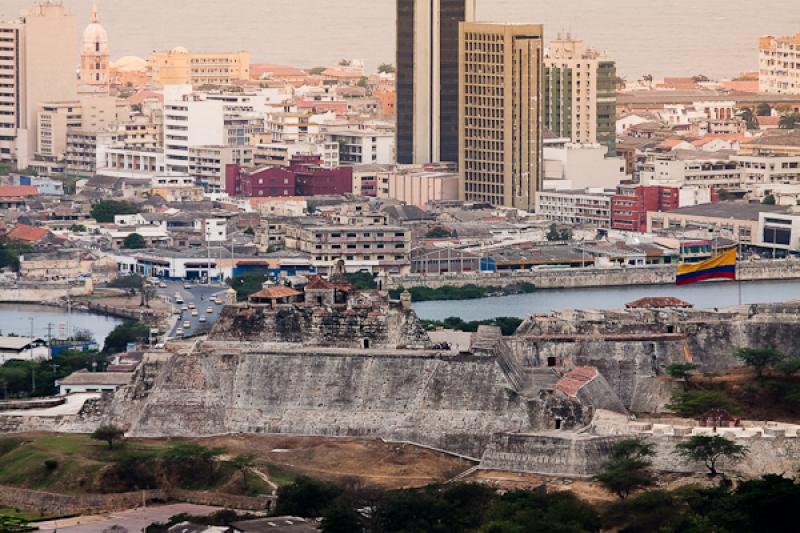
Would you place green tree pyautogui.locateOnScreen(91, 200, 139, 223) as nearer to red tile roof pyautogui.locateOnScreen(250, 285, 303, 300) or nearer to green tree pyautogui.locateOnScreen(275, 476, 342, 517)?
red tile roof pyautogui.locateOnScreen(250, 285, 303, 300)

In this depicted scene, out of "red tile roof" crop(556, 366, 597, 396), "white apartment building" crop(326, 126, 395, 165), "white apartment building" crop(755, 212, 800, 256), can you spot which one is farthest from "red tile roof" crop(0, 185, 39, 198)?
"red tile roof" crop(556, 366, 597, 396)

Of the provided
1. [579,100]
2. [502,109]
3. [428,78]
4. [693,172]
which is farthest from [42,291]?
[579,100]

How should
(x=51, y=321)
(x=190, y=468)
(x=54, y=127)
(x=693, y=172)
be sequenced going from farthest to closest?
(x=54, y=127)
(x=693, y=172)
(x=51, y=321)
(x=190, y=468)

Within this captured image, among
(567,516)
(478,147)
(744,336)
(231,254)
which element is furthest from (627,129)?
(567,516)

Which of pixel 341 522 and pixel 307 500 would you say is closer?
pixel 341 522

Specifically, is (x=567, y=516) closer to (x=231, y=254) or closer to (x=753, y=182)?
(x=231, y=254)

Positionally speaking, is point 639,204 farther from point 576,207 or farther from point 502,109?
point 502,109
